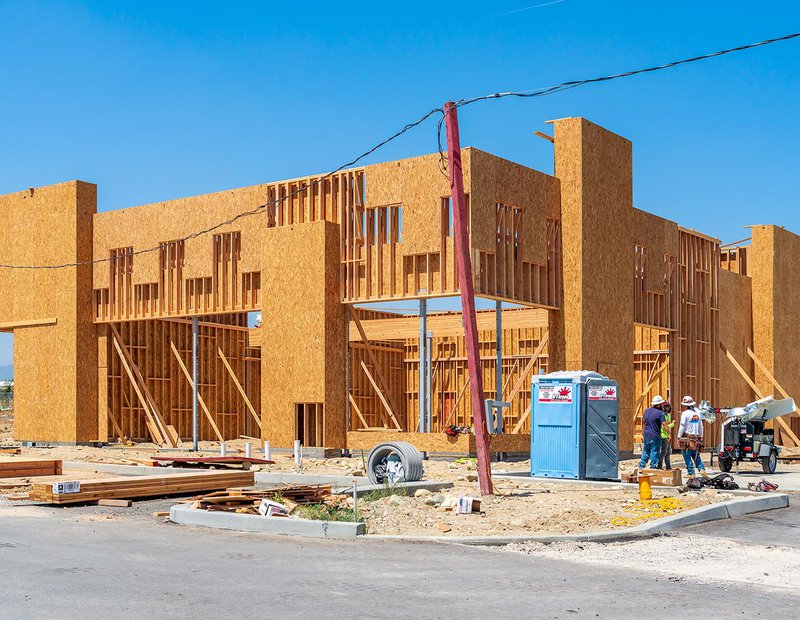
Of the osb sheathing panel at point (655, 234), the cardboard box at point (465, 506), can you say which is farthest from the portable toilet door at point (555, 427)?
the osb sheathing panel at point (655, 234)

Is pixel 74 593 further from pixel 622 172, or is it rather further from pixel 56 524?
pixel 622 172

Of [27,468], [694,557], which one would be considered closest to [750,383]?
[27,468]

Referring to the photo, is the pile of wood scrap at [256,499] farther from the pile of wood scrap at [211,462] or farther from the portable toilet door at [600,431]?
the pile of wood scrap at [211,462]

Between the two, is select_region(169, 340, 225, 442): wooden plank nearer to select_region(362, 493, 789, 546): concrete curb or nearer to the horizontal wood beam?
the horizontal wood beam

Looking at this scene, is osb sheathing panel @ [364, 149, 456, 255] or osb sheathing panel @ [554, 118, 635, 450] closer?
osb sheathing panel @ [364, 149, 456, 255]

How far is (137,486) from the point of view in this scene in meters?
17.4

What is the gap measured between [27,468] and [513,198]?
538 inches

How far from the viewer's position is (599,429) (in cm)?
1997

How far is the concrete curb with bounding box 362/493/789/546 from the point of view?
1223 centimetres

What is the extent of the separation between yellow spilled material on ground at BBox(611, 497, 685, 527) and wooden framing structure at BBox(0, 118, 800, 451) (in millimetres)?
10713

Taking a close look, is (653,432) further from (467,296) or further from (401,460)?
(467,296)

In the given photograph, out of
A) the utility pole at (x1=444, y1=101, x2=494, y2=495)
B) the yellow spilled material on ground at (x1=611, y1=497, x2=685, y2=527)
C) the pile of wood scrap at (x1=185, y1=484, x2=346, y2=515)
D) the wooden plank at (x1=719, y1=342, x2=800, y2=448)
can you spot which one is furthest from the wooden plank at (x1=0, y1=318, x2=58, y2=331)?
the yellow spilled material on ground at (x1=611, y1=497, x2=685, y2=527)

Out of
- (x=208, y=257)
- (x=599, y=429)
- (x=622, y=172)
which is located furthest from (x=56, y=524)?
(x=622, y=172)

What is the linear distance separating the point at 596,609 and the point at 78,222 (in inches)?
1169
